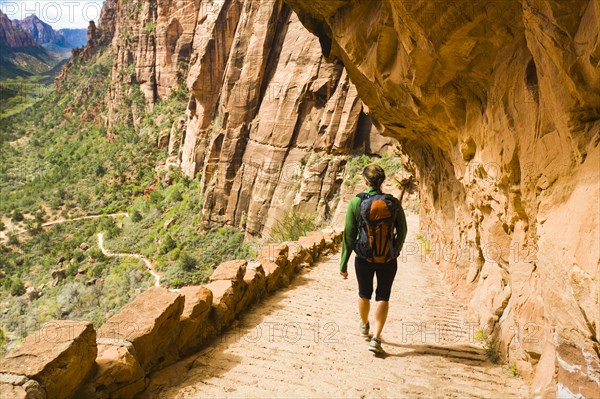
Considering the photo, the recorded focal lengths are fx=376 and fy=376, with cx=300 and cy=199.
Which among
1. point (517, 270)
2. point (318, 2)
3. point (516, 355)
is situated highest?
point (318, 2)

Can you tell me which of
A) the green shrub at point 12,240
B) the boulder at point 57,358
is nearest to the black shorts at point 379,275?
the boulder at point 57,358

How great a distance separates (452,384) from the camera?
3299 millimetres

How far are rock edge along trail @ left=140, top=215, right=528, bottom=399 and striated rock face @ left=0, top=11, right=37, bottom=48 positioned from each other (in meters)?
174

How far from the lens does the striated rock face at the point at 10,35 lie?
452 feet

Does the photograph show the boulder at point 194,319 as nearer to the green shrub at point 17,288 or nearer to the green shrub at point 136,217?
the green shrub at point 17,288

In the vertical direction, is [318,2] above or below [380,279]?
above

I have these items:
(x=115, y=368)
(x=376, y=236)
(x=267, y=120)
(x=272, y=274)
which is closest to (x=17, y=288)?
(x=267, y=120)

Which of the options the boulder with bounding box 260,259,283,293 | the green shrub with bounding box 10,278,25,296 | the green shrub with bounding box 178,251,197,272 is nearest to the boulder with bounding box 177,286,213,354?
the boulder with bounding box 260,259,283,293

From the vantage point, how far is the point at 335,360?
3.72m

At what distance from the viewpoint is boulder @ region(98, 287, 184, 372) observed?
3160mm

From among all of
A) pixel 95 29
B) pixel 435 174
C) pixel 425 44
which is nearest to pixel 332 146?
pixel 435 174

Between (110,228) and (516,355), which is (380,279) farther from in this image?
(110,228)

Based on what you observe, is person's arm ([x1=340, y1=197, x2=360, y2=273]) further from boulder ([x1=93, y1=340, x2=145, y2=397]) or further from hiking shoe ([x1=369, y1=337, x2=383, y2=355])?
boulder ([x1=93, y1=340, x2=145, y2=397])

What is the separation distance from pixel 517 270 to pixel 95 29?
91671mm
